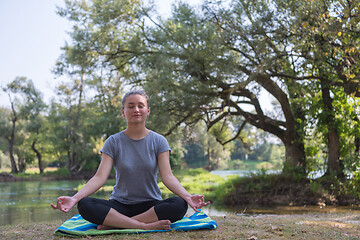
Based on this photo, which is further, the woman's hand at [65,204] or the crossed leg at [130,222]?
the crossed leg at [130,222]

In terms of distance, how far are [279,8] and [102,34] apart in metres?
6.77

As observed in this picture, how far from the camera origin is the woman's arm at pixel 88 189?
3535 millimetres

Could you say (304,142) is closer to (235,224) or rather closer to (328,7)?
(328,7)

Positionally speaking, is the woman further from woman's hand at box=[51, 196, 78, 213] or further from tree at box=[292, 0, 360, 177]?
tree at box=[292, 0, 360, 177]

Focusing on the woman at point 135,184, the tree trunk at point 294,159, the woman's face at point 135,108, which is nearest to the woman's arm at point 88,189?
the woman at point 135,184

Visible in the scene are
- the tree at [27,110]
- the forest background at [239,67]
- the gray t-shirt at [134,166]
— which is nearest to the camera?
the gray t-shirt at [134,166]

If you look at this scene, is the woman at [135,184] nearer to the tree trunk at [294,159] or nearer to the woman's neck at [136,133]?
the woman's neck at [136,133]

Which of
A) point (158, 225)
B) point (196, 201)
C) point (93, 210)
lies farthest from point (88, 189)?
point (196, 201)

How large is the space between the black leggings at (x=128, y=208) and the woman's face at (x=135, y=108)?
2.96 feet

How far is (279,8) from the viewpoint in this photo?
10.5m

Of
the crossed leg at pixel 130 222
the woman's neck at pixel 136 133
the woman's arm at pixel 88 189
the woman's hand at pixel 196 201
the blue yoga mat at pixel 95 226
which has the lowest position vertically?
the blue yoga mat at pixel 95 226

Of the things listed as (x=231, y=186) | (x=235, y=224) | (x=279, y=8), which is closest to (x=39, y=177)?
(x=231, y=186)

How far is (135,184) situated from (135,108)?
31.9 inches

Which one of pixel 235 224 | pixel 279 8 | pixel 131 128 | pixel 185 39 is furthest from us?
pixel 185 39
